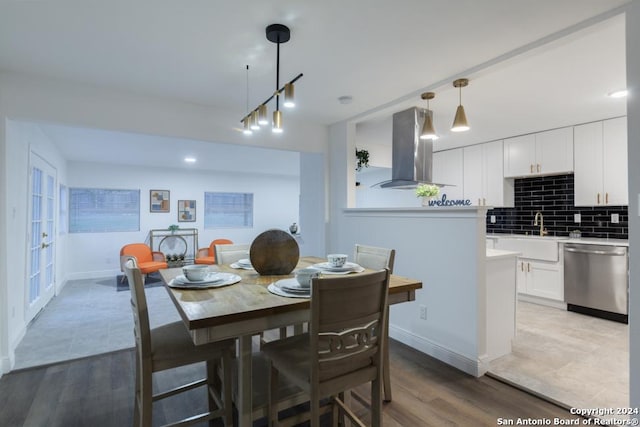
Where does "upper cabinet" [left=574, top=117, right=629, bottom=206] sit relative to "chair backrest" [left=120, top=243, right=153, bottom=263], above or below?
above

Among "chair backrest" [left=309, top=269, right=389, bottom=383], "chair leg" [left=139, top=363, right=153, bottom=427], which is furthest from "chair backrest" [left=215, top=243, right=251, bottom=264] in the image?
"chair backrest" [left=309, top=269, right=389, bottom=383]

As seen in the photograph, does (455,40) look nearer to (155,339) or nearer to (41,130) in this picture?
(155,339)

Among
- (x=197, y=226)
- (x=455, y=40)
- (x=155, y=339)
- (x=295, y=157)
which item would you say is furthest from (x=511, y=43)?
(x=197, y=226)

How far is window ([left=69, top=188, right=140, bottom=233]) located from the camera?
6277 mm

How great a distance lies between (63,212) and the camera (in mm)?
5805

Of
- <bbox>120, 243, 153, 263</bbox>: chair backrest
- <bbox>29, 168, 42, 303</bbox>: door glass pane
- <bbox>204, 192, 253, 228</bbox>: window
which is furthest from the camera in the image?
<bbox>204, 192, 253, 228</bbox>: window

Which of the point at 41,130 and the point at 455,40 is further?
the point at 41,130

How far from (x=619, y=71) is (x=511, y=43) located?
1173mm

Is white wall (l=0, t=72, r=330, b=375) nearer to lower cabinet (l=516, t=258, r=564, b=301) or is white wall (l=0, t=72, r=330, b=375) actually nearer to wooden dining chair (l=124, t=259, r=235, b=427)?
wooden dining chair (l=124, t=259, r=235, b=427)

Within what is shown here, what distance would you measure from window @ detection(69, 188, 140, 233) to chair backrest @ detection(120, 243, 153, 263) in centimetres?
105

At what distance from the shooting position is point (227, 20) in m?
1.84

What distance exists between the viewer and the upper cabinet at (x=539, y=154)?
416 centimetres

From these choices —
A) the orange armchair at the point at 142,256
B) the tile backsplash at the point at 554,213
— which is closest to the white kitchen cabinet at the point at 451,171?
the tile backsplash at the point at 554,213

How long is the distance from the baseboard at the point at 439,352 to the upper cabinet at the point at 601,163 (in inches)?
115
